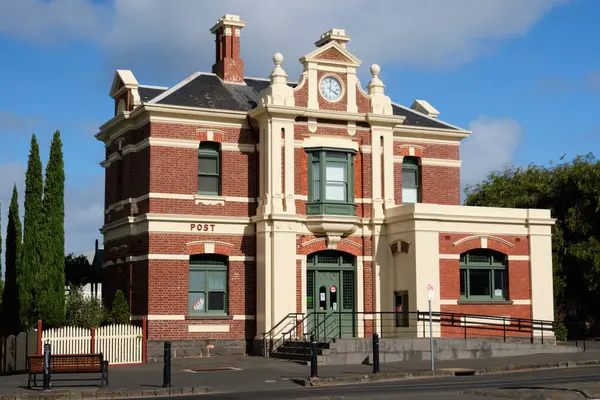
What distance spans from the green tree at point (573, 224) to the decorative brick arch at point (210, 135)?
52.2 feet

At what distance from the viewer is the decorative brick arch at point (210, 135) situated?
3278 centimetres

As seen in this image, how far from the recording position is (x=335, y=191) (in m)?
33.4

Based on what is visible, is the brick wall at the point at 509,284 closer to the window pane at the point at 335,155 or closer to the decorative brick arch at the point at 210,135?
the window pane at the point at 335,155

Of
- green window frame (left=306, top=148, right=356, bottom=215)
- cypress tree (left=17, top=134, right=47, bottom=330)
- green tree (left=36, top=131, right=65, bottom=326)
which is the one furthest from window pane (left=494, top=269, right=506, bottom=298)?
cypress tree (left=17, top=134, right=47, bottom=330)

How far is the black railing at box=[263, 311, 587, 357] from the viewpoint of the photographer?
3139 centimetres

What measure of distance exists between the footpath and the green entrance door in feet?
10.6

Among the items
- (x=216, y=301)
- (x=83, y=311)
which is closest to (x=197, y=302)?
(x=216, y=301)

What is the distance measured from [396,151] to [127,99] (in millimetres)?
10651

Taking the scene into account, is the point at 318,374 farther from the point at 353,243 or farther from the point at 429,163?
the point at 429,163

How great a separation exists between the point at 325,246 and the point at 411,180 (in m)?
5.55

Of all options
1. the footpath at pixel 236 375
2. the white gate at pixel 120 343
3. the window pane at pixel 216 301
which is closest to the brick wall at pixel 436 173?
the window pane at pixel 216 301

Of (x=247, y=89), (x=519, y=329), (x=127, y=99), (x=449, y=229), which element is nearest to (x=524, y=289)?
(x=519, y=329)

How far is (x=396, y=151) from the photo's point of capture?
118 ft

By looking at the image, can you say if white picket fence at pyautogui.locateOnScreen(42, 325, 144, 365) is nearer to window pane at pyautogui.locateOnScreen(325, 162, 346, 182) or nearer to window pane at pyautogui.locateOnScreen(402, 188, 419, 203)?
window pane at pyautogui.locateOnScreen(325, 162, 346, 182)
